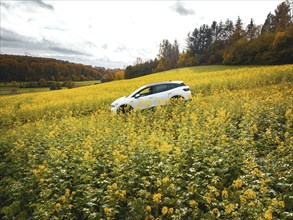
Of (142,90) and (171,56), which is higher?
(171,56)

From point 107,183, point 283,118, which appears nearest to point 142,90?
point 283,118

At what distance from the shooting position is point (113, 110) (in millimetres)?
13102

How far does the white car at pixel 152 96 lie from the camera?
41.8ft

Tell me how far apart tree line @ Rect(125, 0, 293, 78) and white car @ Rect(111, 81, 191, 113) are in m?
35.0

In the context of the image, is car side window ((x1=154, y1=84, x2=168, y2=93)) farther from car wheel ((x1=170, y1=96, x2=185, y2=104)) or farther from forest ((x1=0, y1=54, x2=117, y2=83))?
forest ((x1=0, y1=54, x2=117, y2=83))

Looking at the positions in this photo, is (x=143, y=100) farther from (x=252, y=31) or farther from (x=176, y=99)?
(x=252, y=31)

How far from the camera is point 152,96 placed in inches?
504

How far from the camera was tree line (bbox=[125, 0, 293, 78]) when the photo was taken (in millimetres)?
39438

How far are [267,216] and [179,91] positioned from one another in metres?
10.5

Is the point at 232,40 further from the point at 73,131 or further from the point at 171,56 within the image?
the point at 73,131

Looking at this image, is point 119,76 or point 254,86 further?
point 119,76

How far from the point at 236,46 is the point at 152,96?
1654 inches

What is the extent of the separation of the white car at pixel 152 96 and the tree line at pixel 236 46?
35.0 metres

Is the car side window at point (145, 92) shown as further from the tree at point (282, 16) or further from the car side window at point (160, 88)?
the tree at point (282, 16)
